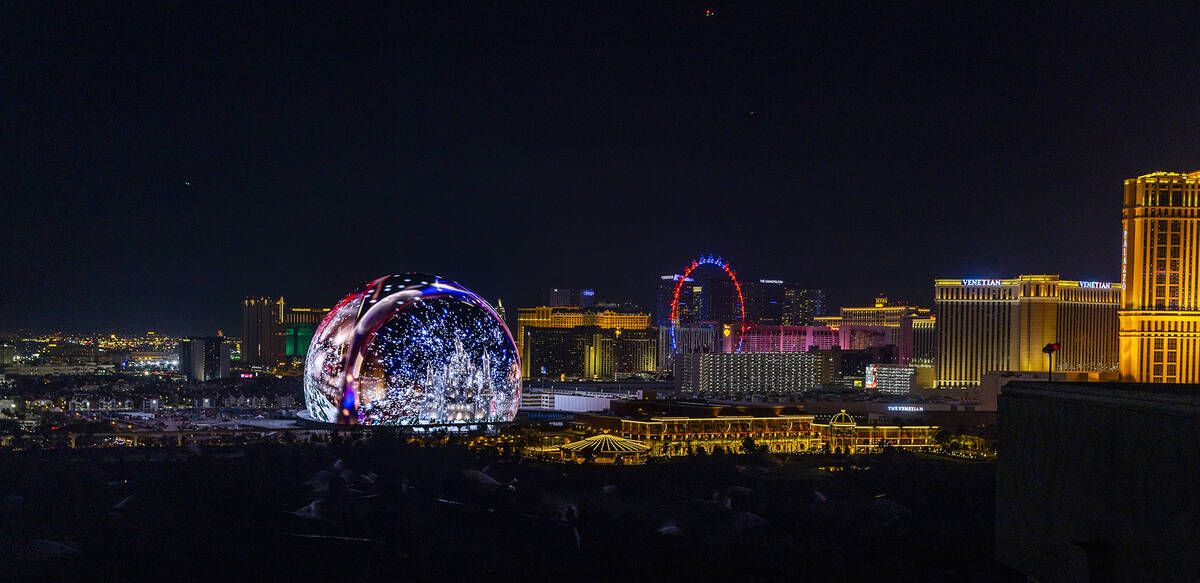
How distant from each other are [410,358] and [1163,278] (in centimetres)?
2575

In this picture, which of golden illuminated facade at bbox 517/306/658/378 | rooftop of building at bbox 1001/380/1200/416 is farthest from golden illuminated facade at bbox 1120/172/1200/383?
golden illuminated facade at bbox 517/306/658/378

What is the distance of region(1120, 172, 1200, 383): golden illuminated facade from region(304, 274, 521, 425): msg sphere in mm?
21424

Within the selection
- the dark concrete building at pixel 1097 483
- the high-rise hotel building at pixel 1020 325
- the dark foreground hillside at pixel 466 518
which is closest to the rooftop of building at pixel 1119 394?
the dark concrete building at pixel 1097 483

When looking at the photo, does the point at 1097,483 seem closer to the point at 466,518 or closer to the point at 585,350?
the point at 466,518

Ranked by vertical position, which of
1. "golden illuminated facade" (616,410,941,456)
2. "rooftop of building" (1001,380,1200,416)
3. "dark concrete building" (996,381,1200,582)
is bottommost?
"golden illuminated facade" (616,410,941,456)

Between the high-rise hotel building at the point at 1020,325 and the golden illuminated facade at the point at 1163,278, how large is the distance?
118 feet

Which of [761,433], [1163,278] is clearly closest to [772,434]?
[761,433]

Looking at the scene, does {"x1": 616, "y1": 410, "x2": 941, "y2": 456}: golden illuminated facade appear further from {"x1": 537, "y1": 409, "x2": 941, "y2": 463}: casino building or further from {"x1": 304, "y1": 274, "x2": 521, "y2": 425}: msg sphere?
{"x1": 304, "y1": 274, "x2": 521, "y2": 425}: msg sphere

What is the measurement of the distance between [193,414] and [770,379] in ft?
140

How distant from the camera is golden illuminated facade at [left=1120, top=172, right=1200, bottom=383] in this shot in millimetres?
44500

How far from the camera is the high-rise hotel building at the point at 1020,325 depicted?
3255 inches

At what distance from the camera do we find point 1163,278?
148 feet

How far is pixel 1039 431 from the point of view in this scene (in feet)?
47.8

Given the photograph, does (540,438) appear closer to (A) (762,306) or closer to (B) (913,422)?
(B) (913,422)
